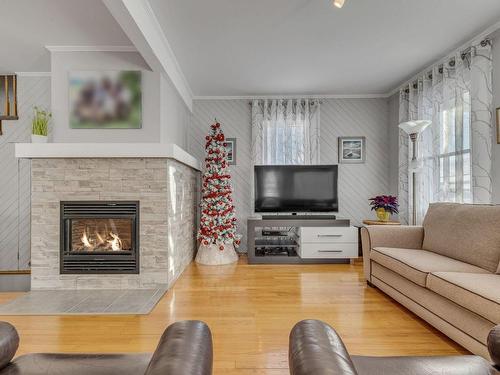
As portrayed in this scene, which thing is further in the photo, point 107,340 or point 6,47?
point 6,47

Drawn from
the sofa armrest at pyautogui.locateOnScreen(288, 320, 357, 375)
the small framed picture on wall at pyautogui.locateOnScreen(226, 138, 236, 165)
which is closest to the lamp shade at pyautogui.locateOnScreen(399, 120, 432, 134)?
the small framed picture on wall at pyautogui.locateOnScreen(226, 138, 236, 165)

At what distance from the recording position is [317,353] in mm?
851

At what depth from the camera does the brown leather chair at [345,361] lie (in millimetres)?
796

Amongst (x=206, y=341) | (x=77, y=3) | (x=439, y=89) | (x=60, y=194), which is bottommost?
(x=206, y=341)

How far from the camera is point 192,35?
3.29 meters

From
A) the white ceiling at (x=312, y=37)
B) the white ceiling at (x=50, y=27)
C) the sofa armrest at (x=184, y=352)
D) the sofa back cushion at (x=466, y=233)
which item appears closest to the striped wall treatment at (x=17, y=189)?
the white ceiling at (x=50, y=27)

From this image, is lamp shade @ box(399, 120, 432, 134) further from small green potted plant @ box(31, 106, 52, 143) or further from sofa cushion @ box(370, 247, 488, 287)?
small green potted plant @ box(31, 106, 52, 143)

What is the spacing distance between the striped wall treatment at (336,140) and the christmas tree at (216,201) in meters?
0.68

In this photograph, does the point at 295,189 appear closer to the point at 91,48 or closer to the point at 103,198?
the point at 103,198

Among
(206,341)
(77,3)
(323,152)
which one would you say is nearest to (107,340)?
(206,341)

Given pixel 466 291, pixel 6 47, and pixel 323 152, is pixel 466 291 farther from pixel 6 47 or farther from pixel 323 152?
pixel 6 47

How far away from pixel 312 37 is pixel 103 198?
2.78 metres

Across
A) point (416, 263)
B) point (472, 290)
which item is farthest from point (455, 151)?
point (472, 290)

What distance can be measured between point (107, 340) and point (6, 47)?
338cm
